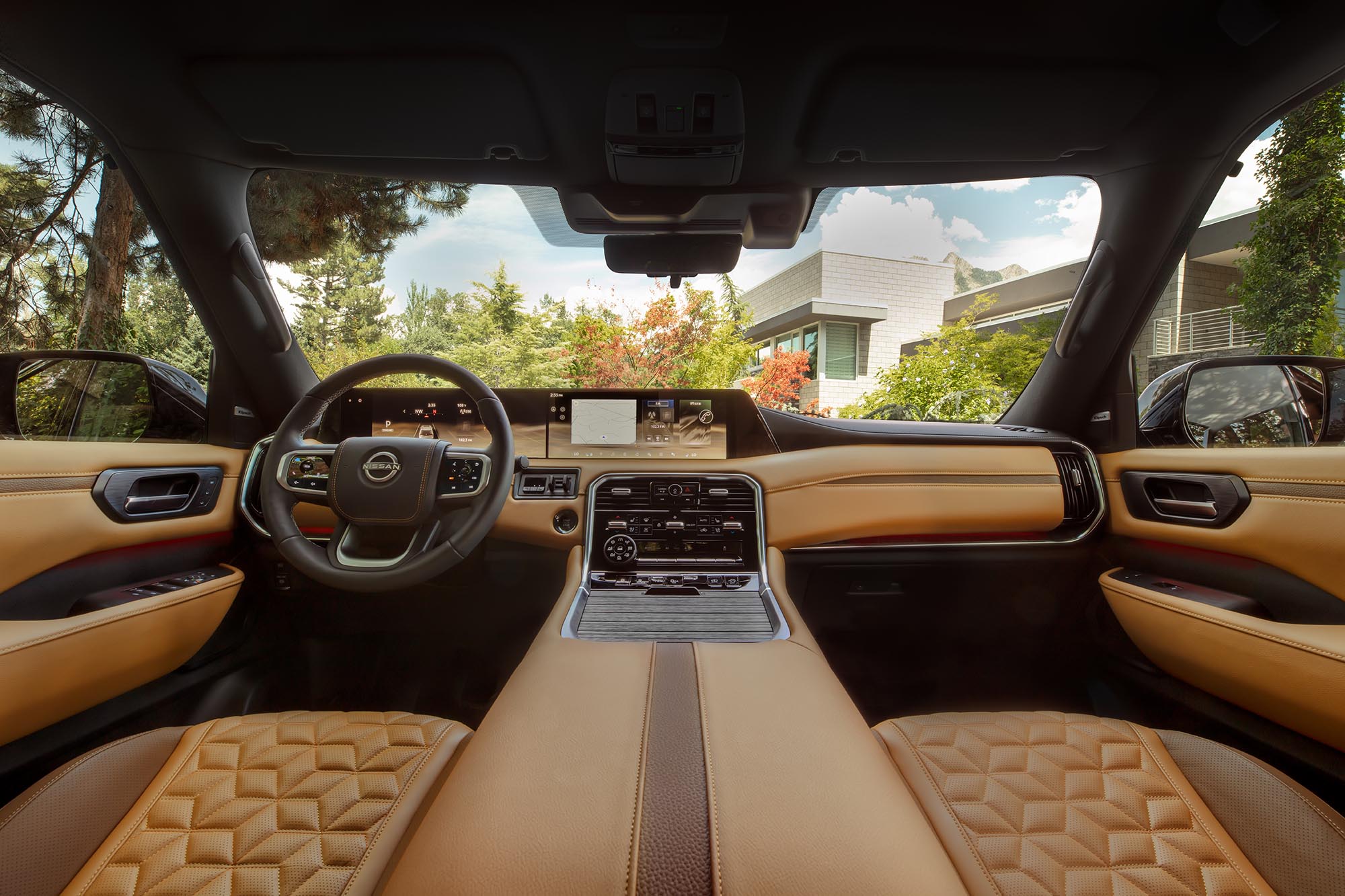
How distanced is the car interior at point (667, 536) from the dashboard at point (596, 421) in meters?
0.01

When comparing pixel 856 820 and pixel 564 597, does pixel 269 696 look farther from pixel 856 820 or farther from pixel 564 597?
pixel 856 820

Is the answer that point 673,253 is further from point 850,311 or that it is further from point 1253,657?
point 1253,657

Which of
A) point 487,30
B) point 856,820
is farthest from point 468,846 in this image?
point 487,30

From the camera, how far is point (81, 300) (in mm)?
1769

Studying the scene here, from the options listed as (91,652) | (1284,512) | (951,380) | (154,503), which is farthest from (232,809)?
(951,380)

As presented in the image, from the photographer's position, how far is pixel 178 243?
74.0 inches

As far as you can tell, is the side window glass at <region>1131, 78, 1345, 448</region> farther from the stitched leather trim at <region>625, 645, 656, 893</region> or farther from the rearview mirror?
the stitched leather trim at <region>625, 645, 656, 893</region>

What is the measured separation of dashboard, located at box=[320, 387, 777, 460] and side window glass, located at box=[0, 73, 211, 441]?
1.68 feet

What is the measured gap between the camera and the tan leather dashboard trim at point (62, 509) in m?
1.30

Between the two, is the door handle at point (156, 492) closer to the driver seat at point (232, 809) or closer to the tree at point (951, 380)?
the driver seat at point (232, 809)

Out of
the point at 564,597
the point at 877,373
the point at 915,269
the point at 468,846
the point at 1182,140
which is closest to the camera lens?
the point at 468,846

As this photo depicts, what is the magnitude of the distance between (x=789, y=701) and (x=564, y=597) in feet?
2.55

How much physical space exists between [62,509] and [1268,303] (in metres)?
3.29

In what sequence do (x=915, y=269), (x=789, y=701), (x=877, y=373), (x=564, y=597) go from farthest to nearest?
(x=915, y=269)
(x=877, y=373)
(x=564, y=597)
(x=789, y=701)
